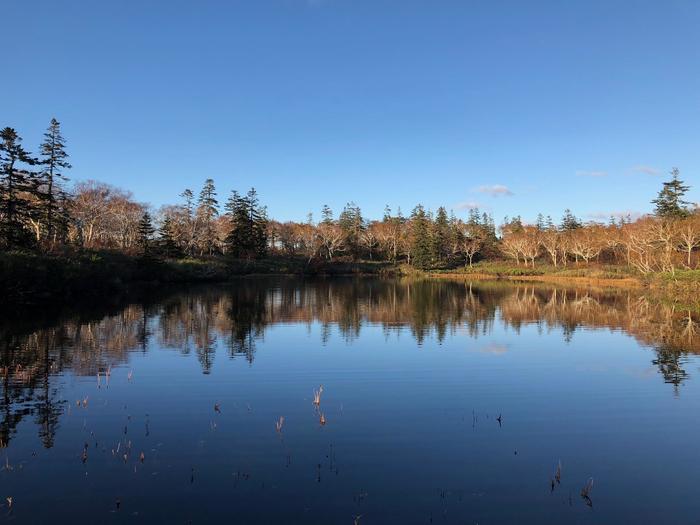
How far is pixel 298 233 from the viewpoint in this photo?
310ft

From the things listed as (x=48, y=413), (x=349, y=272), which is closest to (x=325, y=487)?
(x=48, y=413)

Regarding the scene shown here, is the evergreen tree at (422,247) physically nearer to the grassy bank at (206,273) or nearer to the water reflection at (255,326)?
the grassy bank at (206,273)

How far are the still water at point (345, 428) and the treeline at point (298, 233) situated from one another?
73.7ft

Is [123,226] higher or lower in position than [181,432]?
higher

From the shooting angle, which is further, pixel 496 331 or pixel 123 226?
pixel 123 226

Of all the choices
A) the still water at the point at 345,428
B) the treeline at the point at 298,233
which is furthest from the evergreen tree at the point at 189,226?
the still water at the point at 345,428

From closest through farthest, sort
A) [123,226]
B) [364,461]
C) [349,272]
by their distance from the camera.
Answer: [364,461]
[123,226]
[349,272]

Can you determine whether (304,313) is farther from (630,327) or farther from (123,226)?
(123,226)

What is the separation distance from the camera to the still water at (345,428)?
6.45 meters

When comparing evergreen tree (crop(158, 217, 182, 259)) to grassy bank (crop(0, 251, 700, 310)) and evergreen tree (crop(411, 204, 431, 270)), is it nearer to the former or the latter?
grassy bank (crop(0, 251, 700, 310))

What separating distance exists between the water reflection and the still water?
153 mm

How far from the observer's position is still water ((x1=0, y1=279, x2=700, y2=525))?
645 cm

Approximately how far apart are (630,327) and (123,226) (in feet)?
183

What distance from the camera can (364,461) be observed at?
782 centimetres
